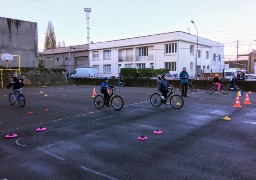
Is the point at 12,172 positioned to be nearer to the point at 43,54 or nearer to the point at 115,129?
the point at 115,129

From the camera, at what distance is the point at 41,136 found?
6.76 metres

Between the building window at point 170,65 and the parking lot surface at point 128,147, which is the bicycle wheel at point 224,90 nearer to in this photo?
the parking lot surface at point 128,147

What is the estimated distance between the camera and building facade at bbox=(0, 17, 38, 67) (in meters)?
32.7

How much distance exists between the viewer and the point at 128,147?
573cm

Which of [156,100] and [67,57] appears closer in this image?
[156,100]

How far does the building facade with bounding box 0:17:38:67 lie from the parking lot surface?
27.0 meters

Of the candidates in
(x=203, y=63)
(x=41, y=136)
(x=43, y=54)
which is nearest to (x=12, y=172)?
(x=41, y=136)

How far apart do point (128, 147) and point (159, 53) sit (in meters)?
36.2

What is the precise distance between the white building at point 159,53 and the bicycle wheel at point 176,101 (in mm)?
26991

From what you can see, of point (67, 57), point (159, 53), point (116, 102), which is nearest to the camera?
point (116, 102)

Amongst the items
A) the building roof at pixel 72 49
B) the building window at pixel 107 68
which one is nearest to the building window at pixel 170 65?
the building window at pixel 107 68

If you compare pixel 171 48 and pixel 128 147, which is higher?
pixel 171 48

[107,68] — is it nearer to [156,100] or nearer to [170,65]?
[170,65]

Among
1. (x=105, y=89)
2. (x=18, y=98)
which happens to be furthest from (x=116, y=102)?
(x=18, y=98)
